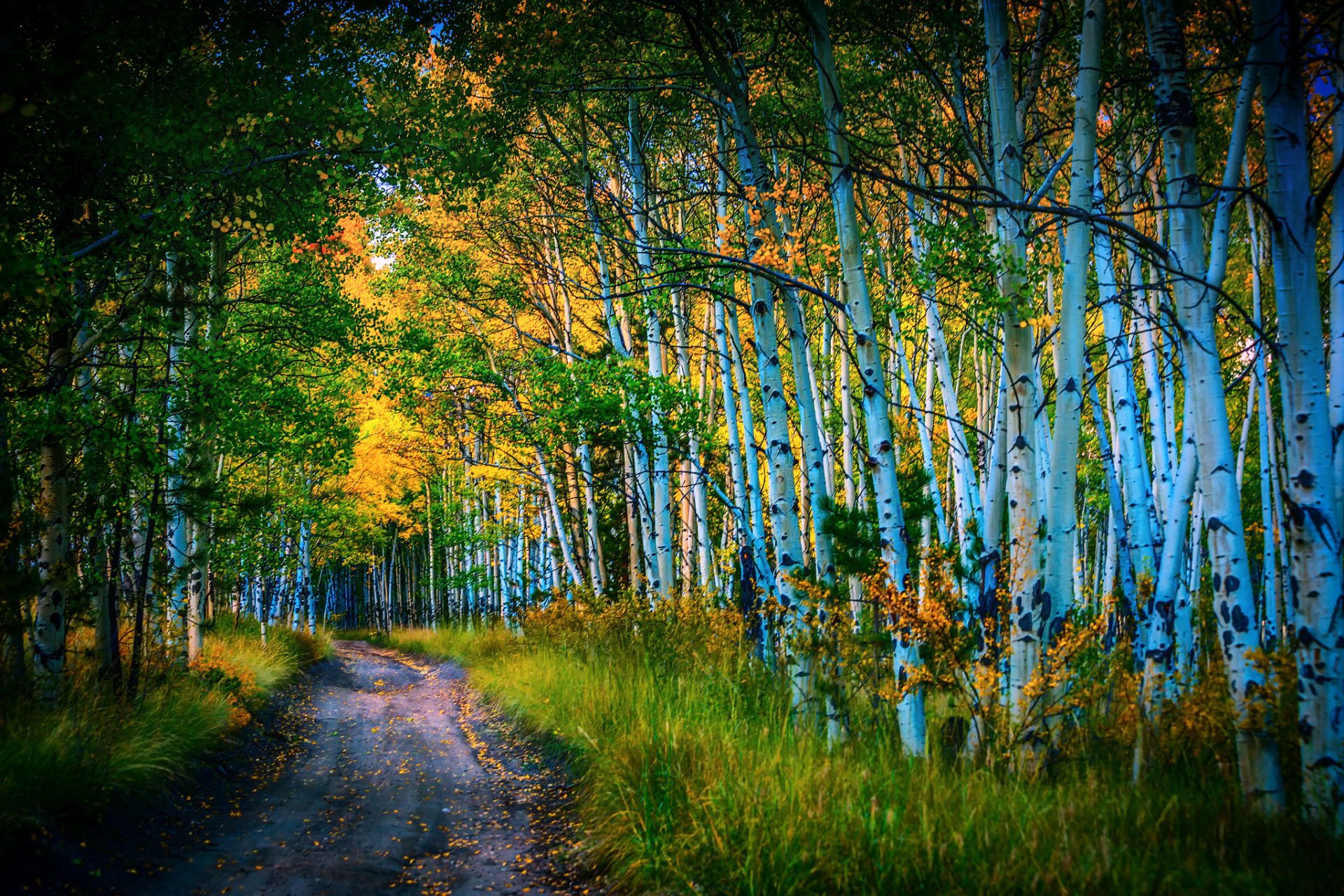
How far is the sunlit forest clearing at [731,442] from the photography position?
376 centimetres

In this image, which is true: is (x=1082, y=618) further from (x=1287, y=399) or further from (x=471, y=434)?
(x=471, y=434)

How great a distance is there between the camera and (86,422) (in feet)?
21.6

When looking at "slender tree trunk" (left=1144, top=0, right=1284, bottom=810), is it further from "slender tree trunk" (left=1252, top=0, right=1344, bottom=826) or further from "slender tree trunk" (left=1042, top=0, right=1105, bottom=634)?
"slender tree trunk" (left=1042, top=0, right=1105, bottom=634)

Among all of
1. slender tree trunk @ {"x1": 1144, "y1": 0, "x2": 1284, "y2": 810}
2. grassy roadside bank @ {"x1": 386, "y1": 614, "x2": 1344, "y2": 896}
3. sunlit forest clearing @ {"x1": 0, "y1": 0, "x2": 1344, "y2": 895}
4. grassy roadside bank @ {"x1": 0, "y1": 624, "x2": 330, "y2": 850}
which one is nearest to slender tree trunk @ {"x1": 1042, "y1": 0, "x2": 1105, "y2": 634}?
sunlit forest clearing @ {"x1": 0, "y1": 0, "x2": 1344, "y2": 895}

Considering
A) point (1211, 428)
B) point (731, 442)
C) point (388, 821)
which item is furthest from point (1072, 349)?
point (731, 442)

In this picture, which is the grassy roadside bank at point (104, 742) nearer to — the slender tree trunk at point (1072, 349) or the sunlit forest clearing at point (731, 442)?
the sunlit forest clearing at point (731, 442)

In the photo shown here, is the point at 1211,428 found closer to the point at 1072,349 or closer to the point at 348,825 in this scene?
the point at 1072,349

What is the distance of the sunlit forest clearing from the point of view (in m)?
3.76

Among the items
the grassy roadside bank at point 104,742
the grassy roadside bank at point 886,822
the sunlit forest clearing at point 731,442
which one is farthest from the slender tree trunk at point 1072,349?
the grassy roadside bank at point 104,742

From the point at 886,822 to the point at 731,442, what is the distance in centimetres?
762

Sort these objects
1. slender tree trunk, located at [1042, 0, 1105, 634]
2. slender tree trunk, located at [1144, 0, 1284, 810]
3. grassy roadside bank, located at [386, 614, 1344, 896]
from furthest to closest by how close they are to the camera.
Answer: slender tree trunk, located at [1042, 0, 1105, 634], slender tree trunk, located at [1144, 0, 1284, 810], grassy roadside bank, located at [386, 614, 1344, 896]

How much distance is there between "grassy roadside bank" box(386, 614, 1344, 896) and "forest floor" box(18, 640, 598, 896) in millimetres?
593

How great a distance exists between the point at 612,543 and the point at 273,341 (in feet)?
38.6

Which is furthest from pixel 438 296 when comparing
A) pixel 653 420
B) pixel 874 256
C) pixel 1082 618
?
pixel 1082 618
